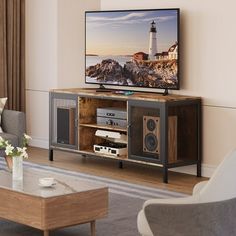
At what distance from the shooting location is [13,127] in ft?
26.8

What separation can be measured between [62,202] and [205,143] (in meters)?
2.80

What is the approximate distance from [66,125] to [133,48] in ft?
3.87

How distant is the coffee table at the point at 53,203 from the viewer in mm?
4871

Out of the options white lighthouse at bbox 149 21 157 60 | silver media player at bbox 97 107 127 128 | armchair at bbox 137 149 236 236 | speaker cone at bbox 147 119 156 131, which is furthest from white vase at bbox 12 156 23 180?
white lighthouse at bbox 149 21 157 60

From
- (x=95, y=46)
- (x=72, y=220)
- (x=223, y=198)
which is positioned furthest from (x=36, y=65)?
(x=223, y=198)

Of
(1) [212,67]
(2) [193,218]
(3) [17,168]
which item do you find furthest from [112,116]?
(2) [193,218]

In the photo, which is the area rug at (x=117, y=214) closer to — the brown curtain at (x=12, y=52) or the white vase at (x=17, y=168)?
the white vase at (x=17, y=168)

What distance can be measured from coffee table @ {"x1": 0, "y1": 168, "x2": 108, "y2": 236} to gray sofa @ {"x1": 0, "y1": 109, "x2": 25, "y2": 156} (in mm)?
2697

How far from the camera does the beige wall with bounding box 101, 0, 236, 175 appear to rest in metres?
7.13

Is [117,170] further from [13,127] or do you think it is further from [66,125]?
[13,127]

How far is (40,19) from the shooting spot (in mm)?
9219

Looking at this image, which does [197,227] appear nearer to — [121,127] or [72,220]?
[72,220]

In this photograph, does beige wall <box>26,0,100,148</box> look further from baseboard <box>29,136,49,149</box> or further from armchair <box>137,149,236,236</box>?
armchair <box>137,149,236,236</box>

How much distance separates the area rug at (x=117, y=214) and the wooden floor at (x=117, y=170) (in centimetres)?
20
